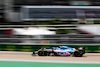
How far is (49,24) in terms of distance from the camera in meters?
7.81

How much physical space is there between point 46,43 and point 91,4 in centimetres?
299

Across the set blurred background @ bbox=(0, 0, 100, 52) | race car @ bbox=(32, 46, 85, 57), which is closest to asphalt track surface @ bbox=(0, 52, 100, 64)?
race car @ bbox=(32, 46, 85, 57)

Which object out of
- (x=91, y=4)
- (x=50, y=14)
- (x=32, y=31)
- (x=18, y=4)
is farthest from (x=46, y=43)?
(x=91, y=4)

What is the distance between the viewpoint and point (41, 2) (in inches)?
358

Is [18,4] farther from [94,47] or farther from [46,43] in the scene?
[94,47]

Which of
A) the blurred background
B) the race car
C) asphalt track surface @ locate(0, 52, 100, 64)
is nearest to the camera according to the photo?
asphalt track surface @ locate(0, 52, 100, 64)

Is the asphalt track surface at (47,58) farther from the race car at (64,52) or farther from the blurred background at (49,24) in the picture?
the blurred background at (49,24)

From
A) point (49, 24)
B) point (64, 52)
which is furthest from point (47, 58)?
point (49, 24)

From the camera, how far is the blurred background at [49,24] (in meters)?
7.25

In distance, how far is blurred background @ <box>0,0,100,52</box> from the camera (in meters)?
7.25

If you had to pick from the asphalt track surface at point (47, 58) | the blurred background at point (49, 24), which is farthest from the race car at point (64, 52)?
the blurred background at point (49, 24)

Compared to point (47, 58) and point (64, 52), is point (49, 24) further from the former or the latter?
point (47, 58)

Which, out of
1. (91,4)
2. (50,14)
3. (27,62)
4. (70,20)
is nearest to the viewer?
(27,62)

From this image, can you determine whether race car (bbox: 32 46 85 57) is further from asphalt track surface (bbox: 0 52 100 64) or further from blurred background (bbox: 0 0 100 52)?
blurred background (bbox: 0 0 100 52)
